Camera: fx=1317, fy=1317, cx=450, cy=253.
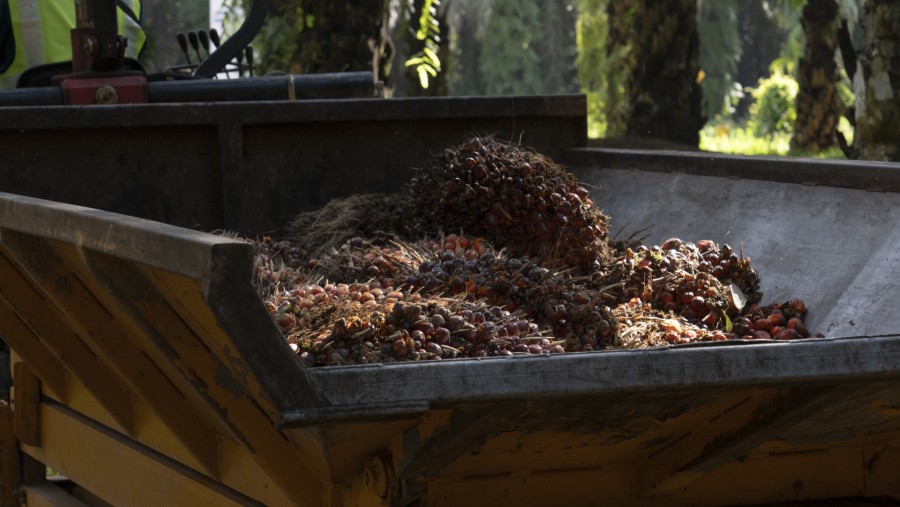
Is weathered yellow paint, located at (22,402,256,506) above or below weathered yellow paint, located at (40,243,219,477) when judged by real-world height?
below

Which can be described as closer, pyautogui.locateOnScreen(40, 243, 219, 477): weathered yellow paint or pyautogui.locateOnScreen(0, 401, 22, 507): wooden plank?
pyautogui.locateOnScreen(40, 243, 219, 477): weathered yellow paint

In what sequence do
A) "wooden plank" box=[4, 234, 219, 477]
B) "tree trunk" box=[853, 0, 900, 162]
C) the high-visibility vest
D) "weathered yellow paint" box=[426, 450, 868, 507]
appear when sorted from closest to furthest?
"weathered yellow paint" box=[426, 450, 868, 507]
"wooden plank" box=[4, 234, 219, 477]
the high-visibility vest
"tree trunk" box=[853, 0, 900, 162]

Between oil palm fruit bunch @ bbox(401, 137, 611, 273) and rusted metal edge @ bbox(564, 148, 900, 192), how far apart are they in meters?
0.58

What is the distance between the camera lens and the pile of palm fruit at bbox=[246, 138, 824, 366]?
9.45 feet

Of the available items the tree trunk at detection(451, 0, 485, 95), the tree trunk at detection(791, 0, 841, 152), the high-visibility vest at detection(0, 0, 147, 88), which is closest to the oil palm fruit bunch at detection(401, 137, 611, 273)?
the high-visibility vest at detection(0, 0, 147, 88)

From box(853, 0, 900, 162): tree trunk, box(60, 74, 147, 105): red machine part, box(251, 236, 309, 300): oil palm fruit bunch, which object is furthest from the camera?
box(853, 0, 900, 162): tree trunk

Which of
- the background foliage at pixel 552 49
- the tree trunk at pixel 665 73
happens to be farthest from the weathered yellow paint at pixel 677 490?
the tree trunk at pixel 665 73

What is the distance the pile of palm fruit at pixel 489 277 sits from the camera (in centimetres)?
288

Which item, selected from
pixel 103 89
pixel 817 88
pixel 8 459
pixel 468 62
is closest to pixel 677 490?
pixel 8 459

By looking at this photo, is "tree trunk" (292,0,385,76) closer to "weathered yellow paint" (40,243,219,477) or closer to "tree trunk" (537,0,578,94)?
"weathered yellow paint" (40,243,219,477)

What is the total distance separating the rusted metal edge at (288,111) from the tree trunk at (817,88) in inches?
574

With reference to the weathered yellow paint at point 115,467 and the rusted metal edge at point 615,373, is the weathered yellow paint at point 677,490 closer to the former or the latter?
the rusted metal edge at point 615,373

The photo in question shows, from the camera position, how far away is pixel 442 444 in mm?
2215

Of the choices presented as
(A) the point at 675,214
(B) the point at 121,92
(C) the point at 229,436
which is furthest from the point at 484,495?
(B) the point at 121,92
